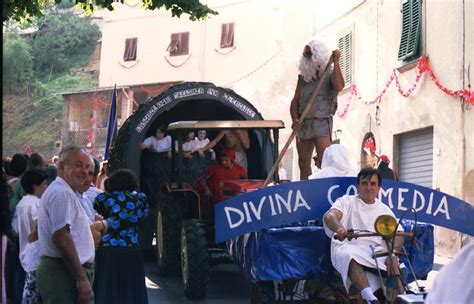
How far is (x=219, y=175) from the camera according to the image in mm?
11453

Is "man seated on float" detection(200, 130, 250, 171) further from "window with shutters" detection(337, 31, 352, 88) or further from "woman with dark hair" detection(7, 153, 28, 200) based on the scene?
"window with shutters" detection(337, 31, 352, 88)

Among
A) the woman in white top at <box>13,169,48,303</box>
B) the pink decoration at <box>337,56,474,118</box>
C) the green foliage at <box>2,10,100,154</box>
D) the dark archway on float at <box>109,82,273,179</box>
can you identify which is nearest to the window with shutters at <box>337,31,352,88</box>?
the pink decoration at <box>337,56,474,118</box>

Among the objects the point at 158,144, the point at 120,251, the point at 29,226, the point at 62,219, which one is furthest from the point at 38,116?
the point at 62,219

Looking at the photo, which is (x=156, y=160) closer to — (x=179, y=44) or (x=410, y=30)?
(x=410, y=30)

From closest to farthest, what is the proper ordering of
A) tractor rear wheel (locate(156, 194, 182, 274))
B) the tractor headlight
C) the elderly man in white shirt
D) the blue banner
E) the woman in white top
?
the elderly man in white shirt < the woman in white top < the tractor headlight < the blue banner < tractor rear wheel (locate(156, 194, 182, 274))

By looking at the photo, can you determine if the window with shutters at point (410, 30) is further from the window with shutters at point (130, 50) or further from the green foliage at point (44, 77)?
the green foliage at point (44, 77)

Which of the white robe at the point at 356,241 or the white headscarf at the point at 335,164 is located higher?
the white headscarf at the point at 335,164

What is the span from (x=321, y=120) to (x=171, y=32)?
3190 cm

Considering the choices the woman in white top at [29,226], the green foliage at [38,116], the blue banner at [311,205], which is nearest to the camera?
the woman in white top at [29,226]

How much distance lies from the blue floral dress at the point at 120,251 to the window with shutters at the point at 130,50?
34.9 meters

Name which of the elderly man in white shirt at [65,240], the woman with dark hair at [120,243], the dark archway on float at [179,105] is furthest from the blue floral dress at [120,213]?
the dark archway on float at [179,105]

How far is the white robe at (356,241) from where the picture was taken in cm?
735

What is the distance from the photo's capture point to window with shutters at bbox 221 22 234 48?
3803 centimetres

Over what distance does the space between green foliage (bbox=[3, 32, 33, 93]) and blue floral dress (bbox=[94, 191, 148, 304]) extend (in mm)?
51921
